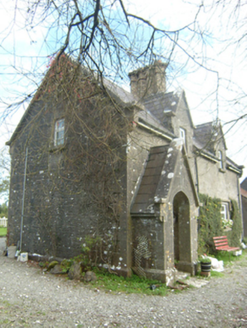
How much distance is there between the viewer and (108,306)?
6301 millimetres

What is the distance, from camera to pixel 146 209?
860cm

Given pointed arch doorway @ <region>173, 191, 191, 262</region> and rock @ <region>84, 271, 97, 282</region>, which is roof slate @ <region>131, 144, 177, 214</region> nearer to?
pointed arch doorway @ <region>173, 191, 191, 262</region>

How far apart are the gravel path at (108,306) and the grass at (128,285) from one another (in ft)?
0.98

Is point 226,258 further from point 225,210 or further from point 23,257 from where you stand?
point 23,257

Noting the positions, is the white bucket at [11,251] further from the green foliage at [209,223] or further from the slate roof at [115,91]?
the green foliage at [209,223]

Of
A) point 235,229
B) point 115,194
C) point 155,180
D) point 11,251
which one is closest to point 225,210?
point 235,229

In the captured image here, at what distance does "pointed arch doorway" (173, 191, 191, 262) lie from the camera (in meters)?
9.76

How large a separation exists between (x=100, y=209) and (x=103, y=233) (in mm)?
831

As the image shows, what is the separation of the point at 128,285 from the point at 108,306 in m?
1.72

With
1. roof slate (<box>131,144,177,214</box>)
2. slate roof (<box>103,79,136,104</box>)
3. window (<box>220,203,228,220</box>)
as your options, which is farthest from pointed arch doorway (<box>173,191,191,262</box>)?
window (<box>220,203,228,220</box>)

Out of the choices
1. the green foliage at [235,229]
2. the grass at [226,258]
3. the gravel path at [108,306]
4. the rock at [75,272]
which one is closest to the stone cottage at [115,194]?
the rock at [75,272]

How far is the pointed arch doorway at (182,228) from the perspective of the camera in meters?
9.76

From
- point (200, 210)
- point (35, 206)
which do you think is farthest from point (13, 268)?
point (200, 210)

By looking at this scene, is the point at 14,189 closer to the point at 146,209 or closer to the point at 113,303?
the point at 146,209
